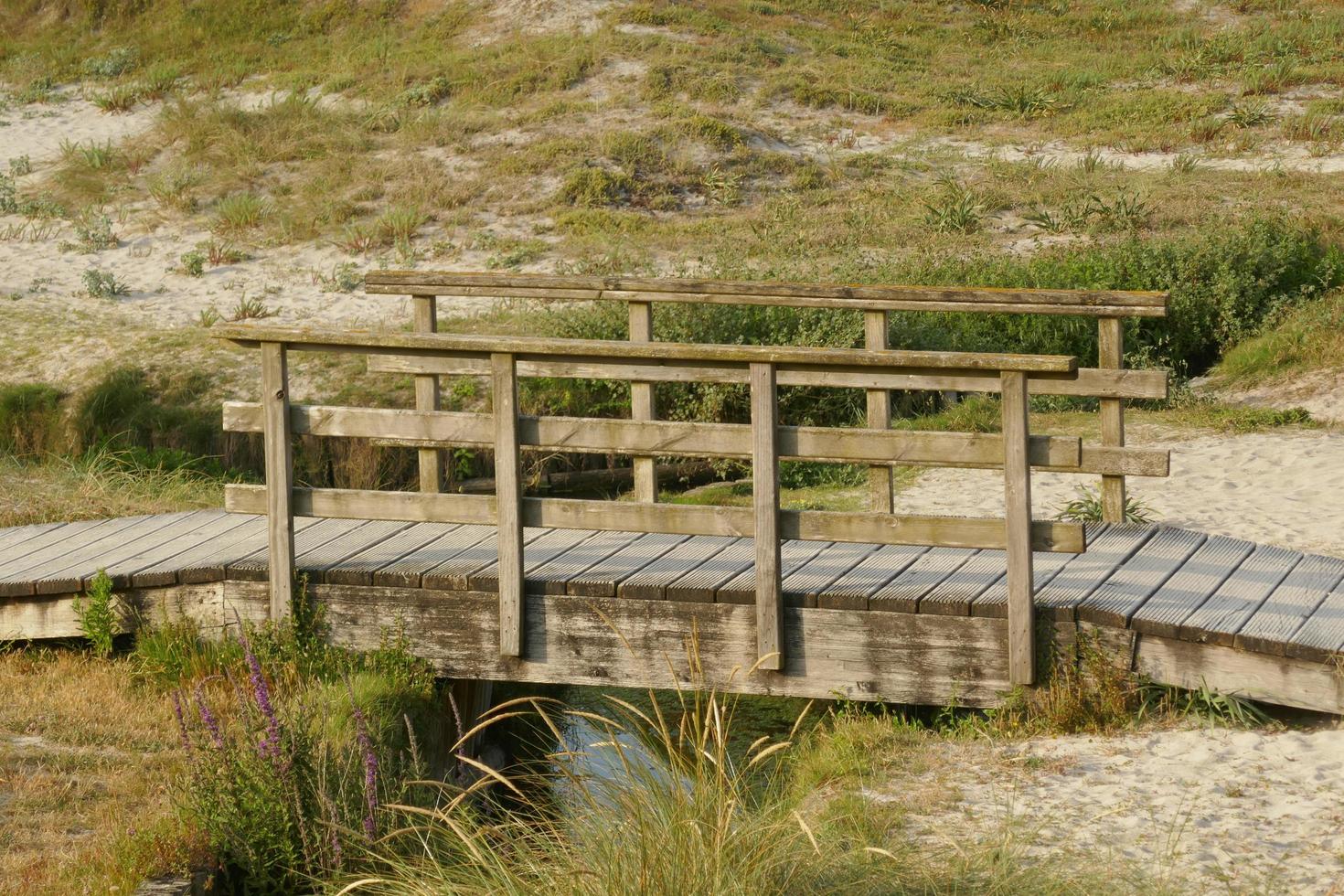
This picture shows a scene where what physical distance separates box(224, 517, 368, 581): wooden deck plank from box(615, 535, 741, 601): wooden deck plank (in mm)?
1590

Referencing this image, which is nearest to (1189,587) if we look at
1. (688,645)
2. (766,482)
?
(766,482)

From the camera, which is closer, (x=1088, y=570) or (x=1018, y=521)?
(x=1018, y=521)

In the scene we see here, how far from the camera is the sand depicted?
4.82 m

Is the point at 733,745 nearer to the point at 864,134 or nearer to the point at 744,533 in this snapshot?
the point at 744,533

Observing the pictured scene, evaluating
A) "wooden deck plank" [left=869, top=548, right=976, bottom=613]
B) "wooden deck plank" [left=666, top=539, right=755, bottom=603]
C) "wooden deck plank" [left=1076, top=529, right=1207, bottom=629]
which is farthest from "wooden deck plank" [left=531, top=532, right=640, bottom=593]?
"wooden deck plank" [left=1076, top=529, right=1207, bottom=629]

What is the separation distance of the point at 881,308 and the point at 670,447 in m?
1.93

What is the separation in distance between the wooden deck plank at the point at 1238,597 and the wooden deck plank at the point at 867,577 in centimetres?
122

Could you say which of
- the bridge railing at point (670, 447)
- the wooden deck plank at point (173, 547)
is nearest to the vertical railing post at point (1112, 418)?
the bridge railing at point (670, 447)

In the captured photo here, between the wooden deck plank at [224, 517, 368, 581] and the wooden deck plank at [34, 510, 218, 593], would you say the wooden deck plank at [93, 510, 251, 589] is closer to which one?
the wooden deck plank at [34, 510, 218, 593]

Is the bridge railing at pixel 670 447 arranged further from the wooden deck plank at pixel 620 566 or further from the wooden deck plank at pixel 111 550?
the wooden deck plank at pixel 111 550

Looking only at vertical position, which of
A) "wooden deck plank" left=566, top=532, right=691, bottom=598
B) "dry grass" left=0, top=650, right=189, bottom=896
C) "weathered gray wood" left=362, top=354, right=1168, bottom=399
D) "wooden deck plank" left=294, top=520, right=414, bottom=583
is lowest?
"dry grass" left=0, top=650, right=189, bottom=896

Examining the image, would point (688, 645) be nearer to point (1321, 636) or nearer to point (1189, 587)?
point (1189, 587)

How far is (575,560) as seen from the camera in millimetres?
7133

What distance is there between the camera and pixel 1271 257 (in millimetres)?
15242
